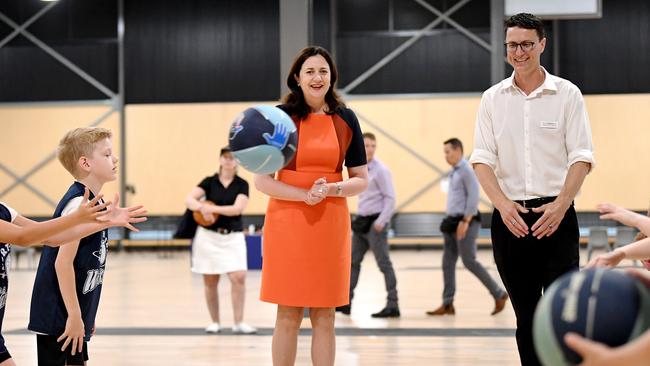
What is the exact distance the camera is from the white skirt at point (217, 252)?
26.8 ft

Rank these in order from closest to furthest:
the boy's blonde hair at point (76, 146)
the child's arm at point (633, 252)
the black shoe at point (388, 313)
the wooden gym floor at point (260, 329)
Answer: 1. the child's arm at point (633, 252)
2. the boy's blonde hair at point (76, 146)
3. the wooden gym floor at point (260, 329)
4. the black shoe at point (388, 313)

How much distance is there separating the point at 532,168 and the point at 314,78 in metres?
1.12

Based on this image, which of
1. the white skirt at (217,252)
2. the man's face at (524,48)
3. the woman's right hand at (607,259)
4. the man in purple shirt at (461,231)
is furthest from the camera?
the man in purple shirt at (461,231)

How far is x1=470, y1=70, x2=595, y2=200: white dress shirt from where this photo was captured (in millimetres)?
4277

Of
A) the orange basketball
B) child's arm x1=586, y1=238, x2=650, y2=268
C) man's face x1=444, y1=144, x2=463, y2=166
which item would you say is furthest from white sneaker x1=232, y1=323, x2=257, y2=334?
child's arm x1=586, y1=238, x2=650, y2=268

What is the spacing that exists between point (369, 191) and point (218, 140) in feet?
47.0

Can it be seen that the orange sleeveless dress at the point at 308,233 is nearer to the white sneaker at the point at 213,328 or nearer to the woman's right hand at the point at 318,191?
the woman's right hand at the point at 318,191

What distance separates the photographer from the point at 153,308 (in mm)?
10375

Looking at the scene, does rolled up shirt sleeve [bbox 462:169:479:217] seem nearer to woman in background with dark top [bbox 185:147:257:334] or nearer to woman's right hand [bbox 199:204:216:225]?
woman in background with dark top [bbox 185:147:257:334]

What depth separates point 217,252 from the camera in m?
8.23

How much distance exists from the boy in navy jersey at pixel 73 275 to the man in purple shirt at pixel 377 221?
17.9 feet

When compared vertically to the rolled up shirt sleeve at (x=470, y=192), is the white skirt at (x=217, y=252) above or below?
below

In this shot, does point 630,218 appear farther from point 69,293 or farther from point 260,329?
point 260,329

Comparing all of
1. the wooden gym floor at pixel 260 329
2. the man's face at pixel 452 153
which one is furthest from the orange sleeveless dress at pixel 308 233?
the man's face at pixel 452 153
